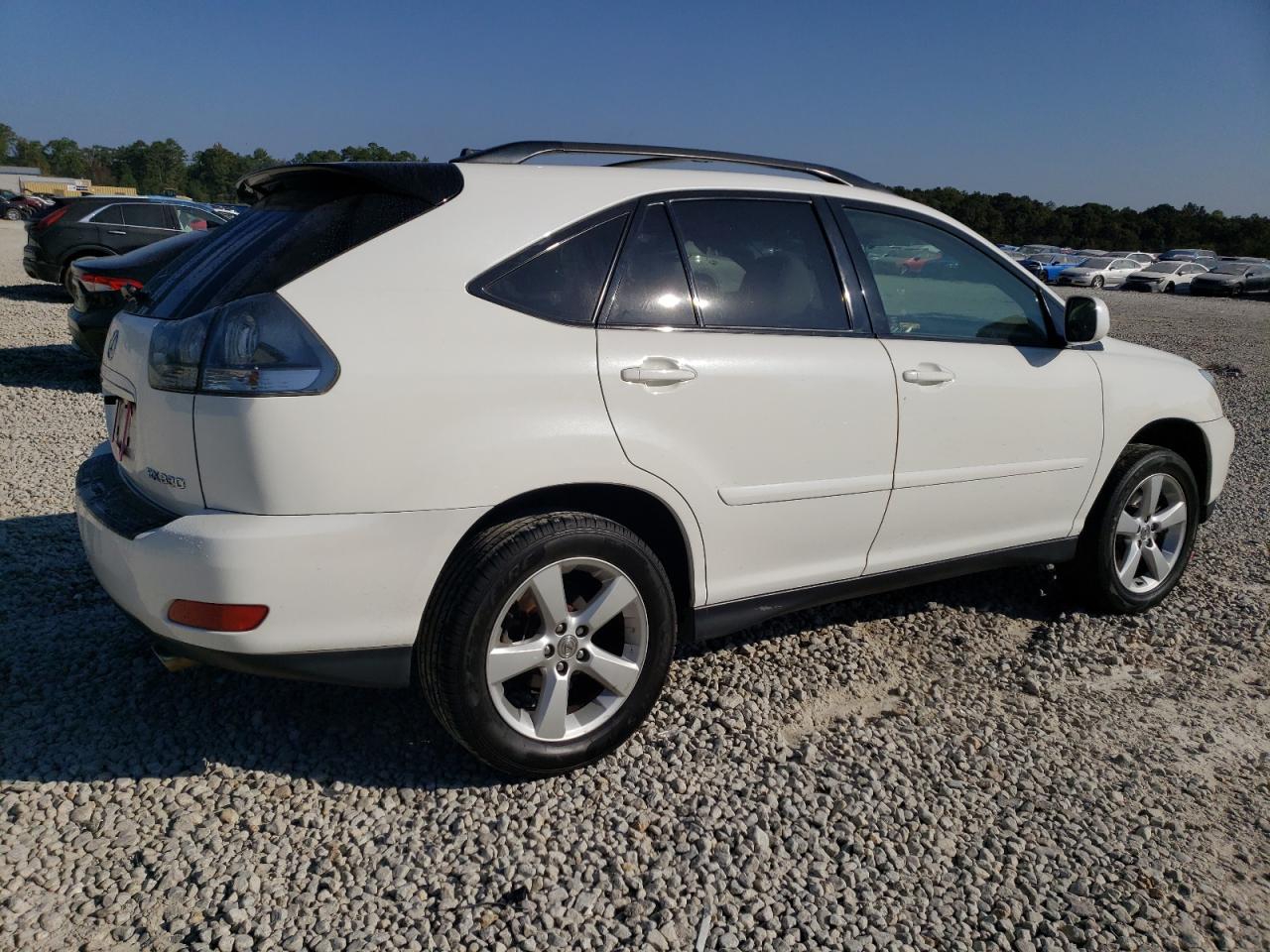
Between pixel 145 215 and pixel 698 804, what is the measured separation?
47.7ft

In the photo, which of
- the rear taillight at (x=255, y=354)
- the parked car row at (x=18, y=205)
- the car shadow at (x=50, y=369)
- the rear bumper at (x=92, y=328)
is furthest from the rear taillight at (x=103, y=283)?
the parked car row at (x=18, y=205)

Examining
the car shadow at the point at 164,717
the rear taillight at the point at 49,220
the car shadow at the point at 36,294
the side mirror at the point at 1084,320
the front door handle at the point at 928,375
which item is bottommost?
the car shadow at the point at 36,294

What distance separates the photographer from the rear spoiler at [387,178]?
260cm

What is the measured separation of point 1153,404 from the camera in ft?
13.2

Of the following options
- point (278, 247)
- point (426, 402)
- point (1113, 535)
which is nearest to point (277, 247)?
point (278, 247)

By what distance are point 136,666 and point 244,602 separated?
4.40 feet

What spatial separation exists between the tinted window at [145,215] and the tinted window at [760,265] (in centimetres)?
1363

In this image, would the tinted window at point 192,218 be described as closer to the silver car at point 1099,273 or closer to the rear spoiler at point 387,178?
the rear spoiler at point 387,178

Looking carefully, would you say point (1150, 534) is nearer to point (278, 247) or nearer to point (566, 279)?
point (566, 279)

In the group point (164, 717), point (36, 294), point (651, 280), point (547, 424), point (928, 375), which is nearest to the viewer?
point (547, 424)

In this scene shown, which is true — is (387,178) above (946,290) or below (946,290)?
above

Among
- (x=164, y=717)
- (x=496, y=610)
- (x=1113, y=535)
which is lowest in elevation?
(x=164, y=717)

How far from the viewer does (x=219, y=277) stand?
8.33ft

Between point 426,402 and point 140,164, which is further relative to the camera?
point 140,164
